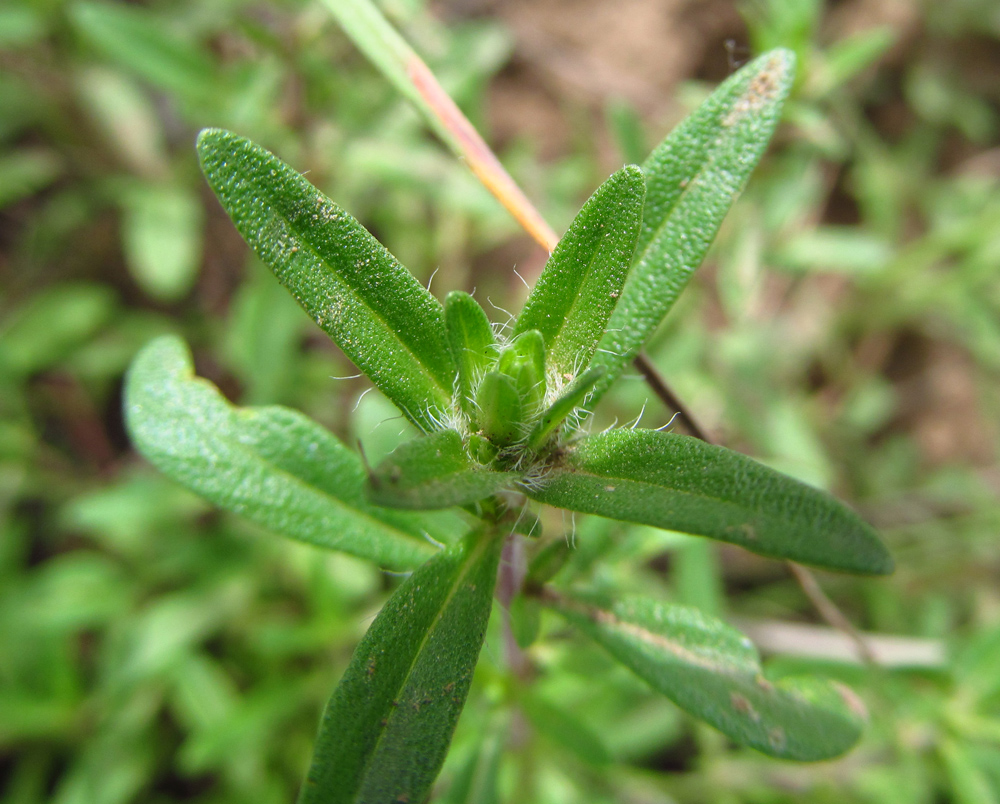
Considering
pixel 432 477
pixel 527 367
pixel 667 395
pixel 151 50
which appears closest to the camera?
pixel 432 477

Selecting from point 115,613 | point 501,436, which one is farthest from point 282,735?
point 501,436

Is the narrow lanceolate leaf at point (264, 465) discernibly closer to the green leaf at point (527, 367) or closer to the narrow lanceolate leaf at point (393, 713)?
the narrow lanceolate leaf at point (393, 713)

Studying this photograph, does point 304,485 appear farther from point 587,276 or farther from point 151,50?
point 151,50

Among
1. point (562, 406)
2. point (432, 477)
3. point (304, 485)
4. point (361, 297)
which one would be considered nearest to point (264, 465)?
point (304, 485)

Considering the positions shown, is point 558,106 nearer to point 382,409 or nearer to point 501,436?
point 382,409

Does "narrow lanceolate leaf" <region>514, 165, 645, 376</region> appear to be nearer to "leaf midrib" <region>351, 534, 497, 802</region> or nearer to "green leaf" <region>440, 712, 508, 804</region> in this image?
"leaf midrib" <region>351, 534, 497, 802</region>

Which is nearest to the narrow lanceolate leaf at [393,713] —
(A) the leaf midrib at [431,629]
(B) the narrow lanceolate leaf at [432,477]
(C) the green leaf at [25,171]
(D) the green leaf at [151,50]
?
(A) the leaf midrib at [431,629]
